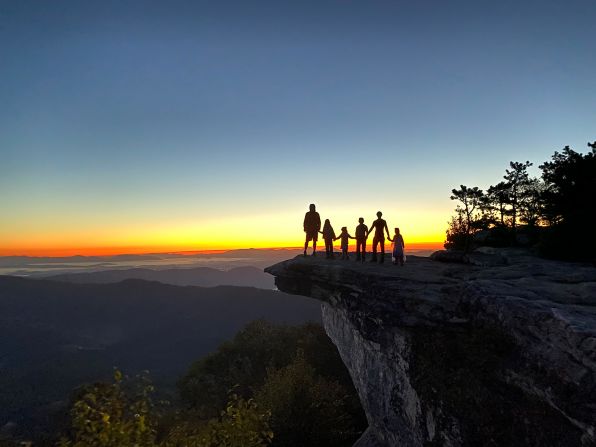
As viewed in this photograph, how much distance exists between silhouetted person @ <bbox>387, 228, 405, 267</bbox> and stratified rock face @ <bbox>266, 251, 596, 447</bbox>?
768 mm

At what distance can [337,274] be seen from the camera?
2414 cm

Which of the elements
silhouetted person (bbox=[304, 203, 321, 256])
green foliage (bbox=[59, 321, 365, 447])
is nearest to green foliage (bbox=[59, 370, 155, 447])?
green foliage (bbox=[59, 321, 365, 447])

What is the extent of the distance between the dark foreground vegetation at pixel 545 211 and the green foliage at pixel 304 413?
17860 millimetres

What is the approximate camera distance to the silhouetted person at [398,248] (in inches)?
934

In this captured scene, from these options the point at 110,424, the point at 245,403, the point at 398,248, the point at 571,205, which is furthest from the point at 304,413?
the point at 571,205

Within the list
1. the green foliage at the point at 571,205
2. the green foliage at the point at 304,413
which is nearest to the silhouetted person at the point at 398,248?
the green foliage at the point at 571,205

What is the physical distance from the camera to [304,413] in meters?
33.3

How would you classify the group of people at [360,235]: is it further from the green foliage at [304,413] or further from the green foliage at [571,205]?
the green foliage at [304,413]

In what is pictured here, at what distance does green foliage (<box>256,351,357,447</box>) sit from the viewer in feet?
105

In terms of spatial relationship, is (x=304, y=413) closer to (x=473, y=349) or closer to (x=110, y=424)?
(x=473, y=349)

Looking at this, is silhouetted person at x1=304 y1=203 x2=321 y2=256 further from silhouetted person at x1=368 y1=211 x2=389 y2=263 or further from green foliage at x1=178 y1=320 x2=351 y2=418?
green foliage at x1=178 y1=320 x2=351 y2=418

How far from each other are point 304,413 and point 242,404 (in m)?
13.0

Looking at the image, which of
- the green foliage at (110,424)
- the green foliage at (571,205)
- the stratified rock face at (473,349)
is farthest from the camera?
the green foliage at (571,205)

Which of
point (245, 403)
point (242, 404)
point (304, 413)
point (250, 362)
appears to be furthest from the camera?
point (250, 362)
